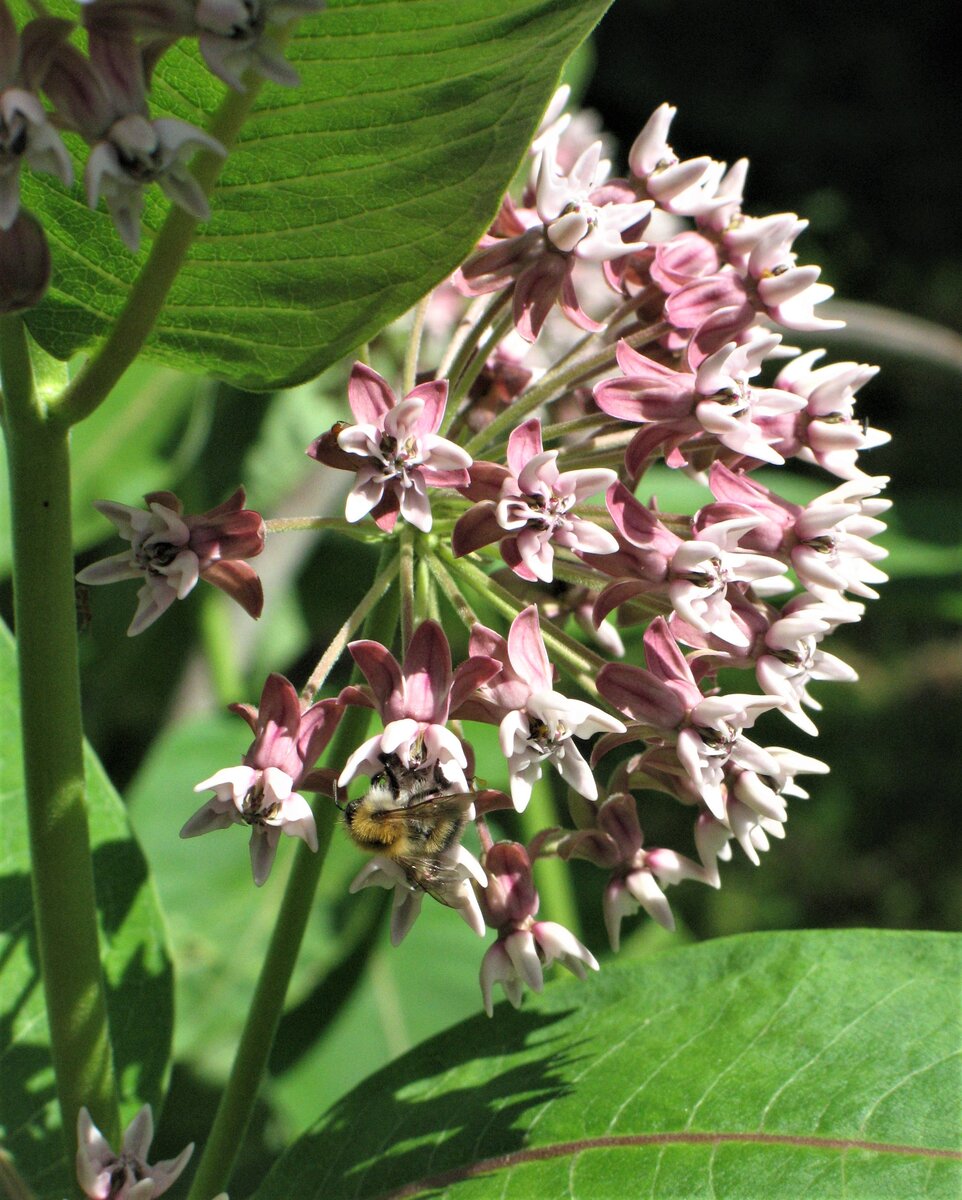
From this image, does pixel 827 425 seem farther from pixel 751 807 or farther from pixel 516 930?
pixel 516 930

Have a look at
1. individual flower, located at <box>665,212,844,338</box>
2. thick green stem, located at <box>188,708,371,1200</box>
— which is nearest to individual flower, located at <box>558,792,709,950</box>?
thick green stem, located at <box>188,708,371,1200</box>

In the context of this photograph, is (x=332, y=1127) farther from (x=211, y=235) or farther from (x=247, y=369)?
(x=211, y=235)

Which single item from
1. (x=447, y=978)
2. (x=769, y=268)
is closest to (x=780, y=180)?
(x=447, y=978)

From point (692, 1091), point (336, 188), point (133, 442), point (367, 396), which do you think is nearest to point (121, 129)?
point (336, 188)

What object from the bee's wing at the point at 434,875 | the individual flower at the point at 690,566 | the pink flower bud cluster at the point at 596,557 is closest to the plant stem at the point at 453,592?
the pink flower bud cluster at the point at 596,557

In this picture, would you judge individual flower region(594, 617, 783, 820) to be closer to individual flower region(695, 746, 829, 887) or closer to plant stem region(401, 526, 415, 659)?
individual flower region(695, 746, 829, 887)
